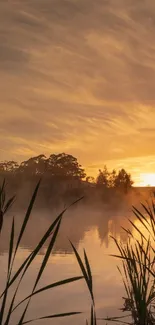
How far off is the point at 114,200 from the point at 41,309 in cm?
7413

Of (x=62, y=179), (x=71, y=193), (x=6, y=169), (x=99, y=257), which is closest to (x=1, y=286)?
(x=99, y=257)

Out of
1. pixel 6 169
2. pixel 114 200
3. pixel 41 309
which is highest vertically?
pixel 6 169

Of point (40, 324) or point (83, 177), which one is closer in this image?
point (40, 324)

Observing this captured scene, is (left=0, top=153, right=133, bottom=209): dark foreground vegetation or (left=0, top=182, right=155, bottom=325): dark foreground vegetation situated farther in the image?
(left=0, top=153, right=133, bottom=209): dark foreground vegetation

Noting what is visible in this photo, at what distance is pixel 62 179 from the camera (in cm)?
7569

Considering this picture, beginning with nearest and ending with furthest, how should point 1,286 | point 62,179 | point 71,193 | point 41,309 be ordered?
1. point 41,309
2. point 1,286
3. point 71,193
4. point 62,179

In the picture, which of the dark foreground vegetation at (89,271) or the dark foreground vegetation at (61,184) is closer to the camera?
the dark foreground vegetation at (89,271)

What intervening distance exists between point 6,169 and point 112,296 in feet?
238

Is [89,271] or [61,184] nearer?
[89,271]

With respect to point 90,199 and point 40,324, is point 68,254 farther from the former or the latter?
point 90,199

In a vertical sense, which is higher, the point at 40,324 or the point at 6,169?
the point at 6,169

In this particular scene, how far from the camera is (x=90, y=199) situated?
79.6m

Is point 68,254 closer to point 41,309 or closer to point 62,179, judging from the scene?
point 41,309

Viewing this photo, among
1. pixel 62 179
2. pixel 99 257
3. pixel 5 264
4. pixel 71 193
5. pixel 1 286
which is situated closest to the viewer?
pixel 1 286
